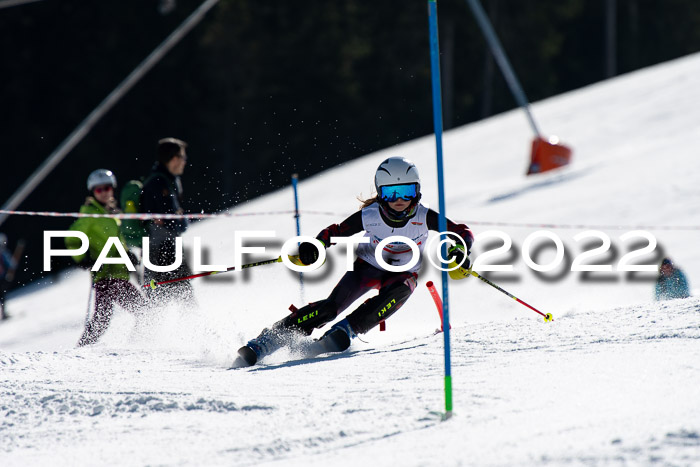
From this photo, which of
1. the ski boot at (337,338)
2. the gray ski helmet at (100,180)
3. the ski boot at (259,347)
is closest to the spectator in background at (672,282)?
the ski boot at (337,338)

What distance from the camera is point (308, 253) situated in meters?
5.65

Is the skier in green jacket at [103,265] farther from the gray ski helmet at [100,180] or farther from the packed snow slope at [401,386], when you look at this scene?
the packed snow slope at [401,386]

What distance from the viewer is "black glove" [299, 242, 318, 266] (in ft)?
18.5

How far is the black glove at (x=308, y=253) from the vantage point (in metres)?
5.64

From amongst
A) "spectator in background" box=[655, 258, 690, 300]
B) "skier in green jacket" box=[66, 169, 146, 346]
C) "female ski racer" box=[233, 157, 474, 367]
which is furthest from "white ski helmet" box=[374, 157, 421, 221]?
"skier in green jacket" box=[66, 169, 146, 346]

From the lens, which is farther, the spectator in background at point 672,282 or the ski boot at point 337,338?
the spectator in background at point 672,282

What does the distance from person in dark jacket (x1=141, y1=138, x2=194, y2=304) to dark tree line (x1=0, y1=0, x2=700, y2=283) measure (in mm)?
24381

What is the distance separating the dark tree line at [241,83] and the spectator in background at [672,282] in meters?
25.7

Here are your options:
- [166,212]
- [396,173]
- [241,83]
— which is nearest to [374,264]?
[396,173]

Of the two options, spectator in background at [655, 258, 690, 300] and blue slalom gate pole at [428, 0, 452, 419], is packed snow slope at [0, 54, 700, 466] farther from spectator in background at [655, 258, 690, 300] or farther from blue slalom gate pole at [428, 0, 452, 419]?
spectator in background at [655, 258, 690, 300]

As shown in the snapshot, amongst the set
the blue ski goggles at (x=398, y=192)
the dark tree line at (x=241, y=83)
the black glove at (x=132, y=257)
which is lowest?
the black glove at (x=132, y=257)

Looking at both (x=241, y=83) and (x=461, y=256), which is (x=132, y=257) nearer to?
(x=461, y=256)

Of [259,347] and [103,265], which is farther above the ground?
[103,265]

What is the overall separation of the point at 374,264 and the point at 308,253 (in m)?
0.53
